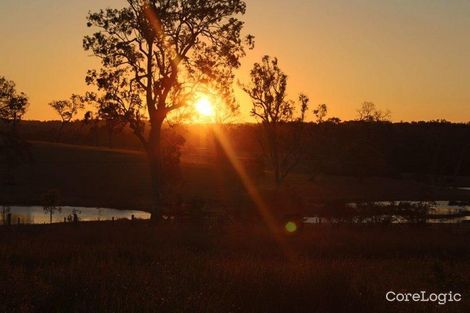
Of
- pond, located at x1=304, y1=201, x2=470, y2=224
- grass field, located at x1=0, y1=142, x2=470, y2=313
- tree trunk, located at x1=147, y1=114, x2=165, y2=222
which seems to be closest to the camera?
grass field, located at x1=0, y1=142, x2=470, y2=313

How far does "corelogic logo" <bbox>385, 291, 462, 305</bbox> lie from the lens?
31.6 feet

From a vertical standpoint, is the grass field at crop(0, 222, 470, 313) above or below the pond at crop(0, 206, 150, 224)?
above

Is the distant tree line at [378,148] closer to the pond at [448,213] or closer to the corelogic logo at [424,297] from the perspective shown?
the pond at [448,213]

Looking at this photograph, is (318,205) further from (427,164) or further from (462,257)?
(427,164)

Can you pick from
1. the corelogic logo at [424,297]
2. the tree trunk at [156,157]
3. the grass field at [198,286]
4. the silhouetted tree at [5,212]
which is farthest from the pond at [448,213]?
the corelogic logo at [424,297]

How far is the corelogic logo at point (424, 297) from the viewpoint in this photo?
379 inches

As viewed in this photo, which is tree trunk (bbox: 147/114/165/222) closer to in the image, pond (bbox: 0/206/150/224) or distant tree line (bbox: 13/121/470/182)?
pond (bbox: 0/206/150/224)

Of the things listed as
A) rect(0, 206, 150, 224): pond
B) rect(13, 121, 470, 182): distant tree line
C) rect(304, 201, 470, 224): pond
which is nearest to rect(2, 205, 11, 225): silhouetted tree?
rect(0, 206, 150, 224): pond

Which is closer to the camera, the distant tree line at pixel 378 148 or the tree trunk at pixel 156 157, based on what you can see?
the tree trunk at pixel 156 157

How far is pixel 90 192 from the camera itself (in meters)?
73.2

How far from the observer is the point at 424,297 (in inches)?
399

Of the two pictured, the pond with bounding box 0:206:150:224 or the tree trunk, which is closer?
the tree trunk

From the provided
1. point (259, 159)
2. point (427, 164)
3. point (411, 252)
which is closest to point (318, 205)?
point (259, 159)

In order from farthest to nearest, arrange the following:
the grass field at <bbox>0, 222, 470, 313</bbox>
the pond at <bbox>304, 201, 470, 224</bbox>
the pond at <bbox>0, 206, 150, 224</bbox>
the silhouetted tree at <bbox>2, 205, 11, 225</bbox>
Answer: the pond at <bbox>304, 201, 470, 224</bbox> < the pond at <bbox>0, 206, 150, 224</bbox> < the silhouetted tree at <bbox>2, 205, 11, 225</bbox> < the grass field at <bbox>0, 222, 470, 313</bbox>
